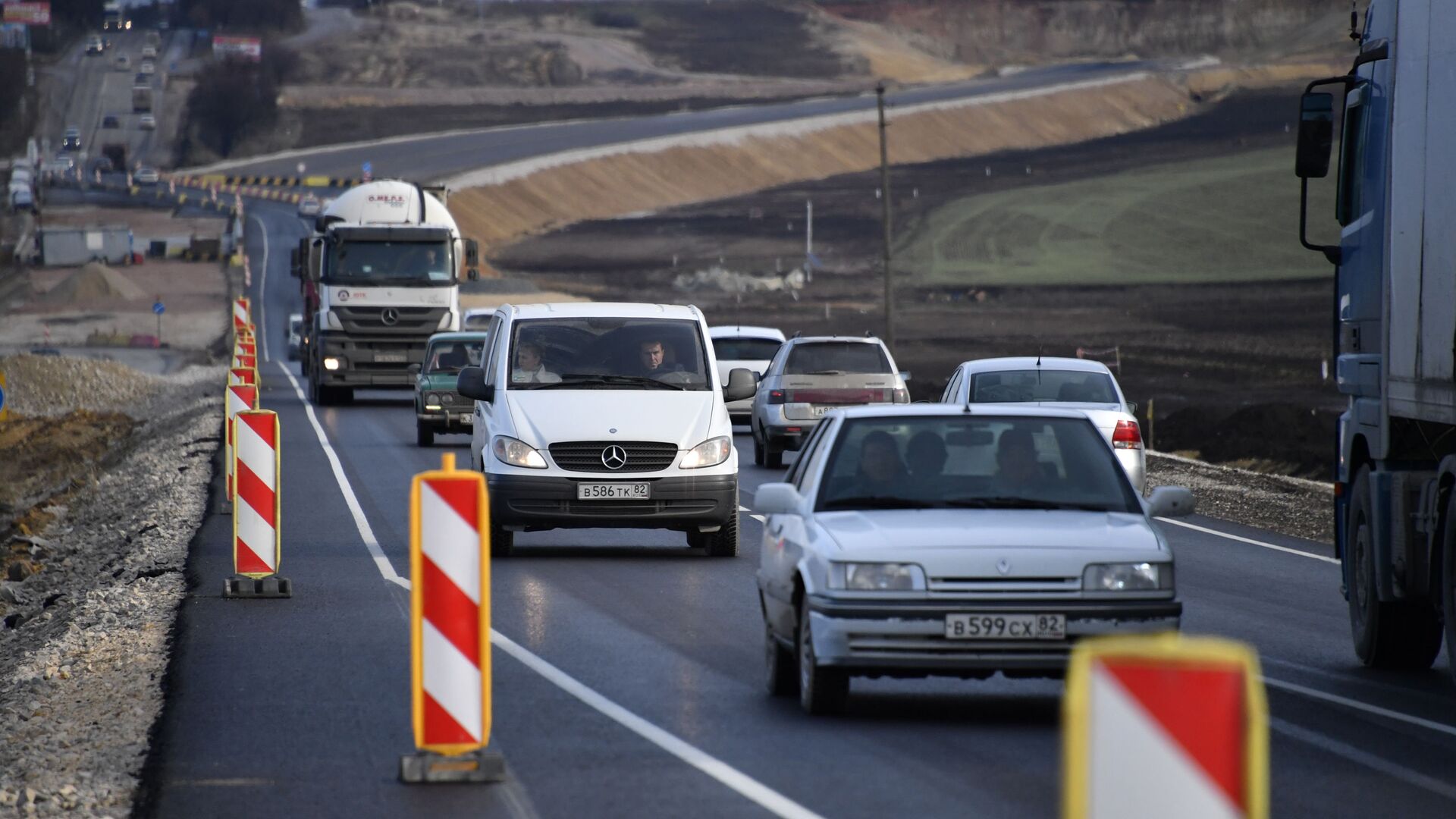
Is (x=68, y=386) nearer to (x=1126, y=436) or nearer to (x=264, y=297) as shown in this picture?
(x=264, y=297)

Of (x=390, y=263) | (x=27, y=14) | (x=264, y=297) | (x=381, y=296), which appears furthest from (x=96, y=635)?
(x=27, y=14)

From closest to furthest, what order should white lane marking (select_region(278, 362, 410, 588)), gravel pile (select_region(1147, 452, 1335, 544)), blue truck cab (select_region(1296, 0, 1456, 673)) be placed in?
blue truck cab (select_region(1296, 0, 1456, 673))
white lane marking (select_region(278, 362, 410, 588))
gravel pile (select_region(1147, 452, 1335, 544))

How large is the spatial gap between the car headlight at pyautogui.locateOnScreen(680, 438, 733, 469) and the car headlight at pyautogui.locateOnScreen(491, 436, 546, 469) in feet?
3.67

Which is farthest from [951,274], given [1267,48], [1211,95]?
[1267,48]

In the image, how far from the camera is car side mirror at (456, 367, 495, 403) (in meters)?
17.1

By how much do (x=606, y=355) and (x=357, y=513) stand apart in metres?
4.34

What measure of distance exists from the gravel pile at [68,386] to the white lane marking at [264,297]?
10735mm

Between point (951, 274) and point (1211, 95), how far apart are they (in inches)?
2047

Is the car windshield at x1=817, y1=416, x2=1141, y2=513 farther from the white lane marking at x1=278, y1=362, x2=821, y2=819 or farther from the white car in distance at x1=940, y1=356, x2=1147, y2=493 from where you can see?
the white car in distance at x1=940, y1=356, x2=1147, y2=493

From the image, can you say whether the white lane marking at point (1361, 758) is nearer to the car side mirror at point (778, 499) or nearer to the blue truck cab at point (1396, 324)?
the blue truck cab at point (1396, 324)

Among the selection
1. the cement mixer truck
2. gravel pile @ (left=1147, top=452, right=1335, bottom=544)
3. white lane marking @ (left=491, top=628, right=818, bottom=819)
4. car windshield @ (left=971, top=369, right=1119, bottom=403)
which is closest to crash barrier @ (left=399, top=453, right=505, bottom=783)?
white lane marking @ (left=491, top=628, right=818, bottom=819)

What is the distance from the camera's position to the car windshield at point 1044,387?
21.1 meters

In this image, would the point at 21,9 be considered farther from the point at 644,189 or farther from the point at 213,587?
the point at 213,587

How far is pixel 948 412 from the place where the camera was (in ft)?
33.5
